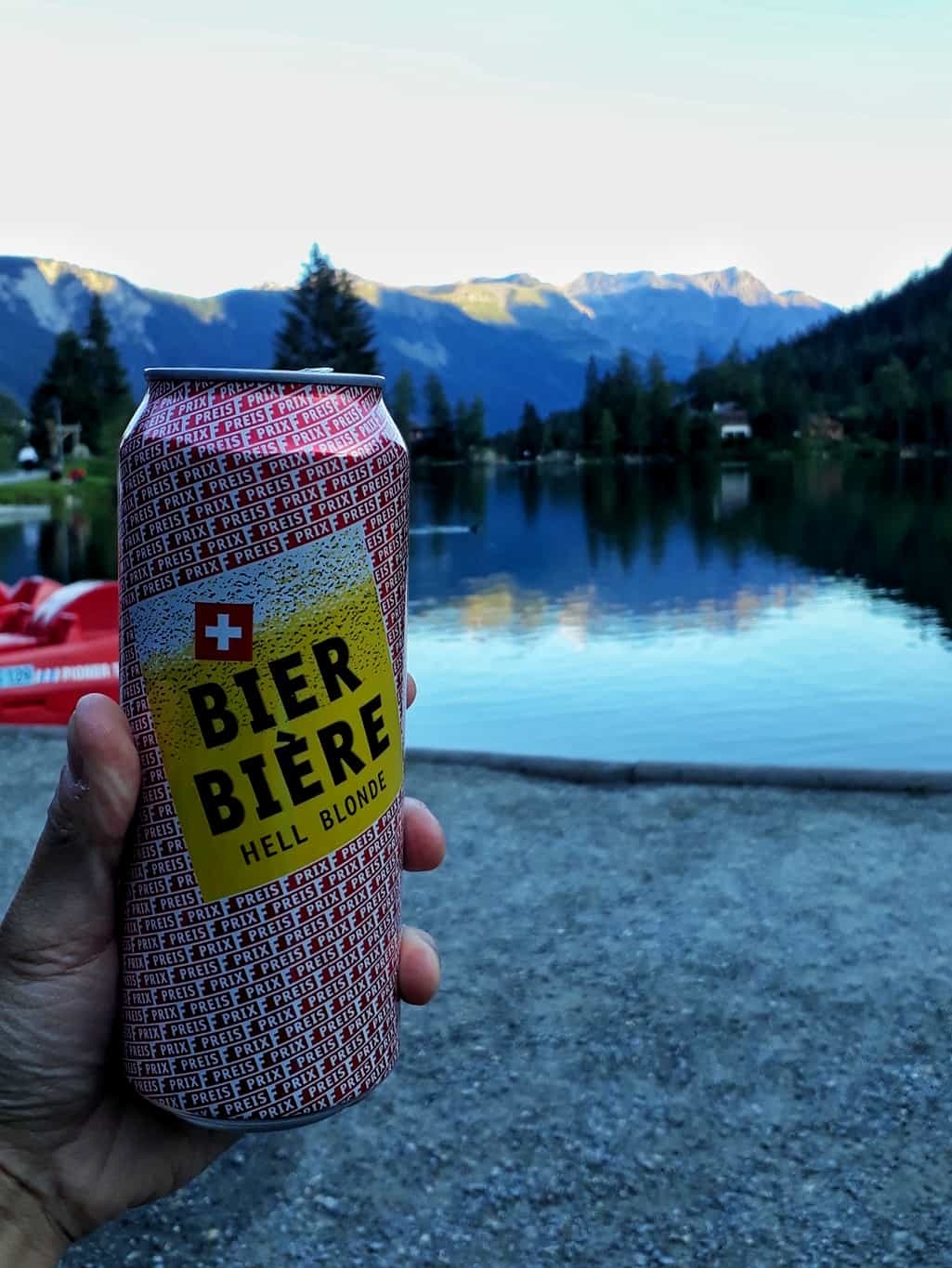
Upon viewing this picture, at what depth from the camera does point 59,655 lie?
9.31m

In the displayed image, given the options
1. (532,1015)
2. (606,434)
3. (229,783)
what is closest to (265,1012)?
(229,783)

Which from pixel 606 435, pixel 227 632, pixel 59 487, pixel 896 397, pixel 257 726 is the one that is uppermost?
pixel 896 397

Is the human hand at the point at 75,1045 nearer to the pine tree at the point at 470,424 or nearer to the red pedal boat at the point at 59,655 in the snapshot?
the red pedal boat at the point at 59,655

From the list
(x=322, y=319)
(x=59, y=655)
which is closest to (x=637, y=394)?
(x=322, y=319)

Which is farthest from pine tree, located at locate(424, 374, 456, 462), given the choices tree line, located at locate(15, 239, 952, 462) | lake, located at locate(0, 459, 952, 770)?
lake, located at locate(0, 459, 952, 770)

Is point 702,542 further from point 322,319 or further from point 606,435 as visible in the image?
point 606,435

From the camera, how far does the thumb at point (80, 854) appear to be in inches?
73.2

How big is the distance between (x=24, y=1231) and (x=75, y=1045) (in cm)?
30

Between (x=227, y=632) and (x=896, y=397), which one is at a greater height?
(x=896, y=397)

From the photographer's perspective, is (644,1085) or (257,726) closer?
(257,726)

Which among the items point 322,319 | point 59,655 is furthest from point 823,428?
point 59,655

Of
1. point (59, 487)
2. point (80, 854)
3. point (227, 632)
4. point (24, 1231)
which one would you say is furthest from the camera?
point (59, 487)

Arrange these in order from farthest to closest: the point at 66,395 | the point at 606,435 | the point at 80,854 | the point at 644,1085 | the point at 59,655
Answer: the point at 606,435 → the point at 66,395 → the point at 59,655 → the point at 644,1085 → the point at 80,854

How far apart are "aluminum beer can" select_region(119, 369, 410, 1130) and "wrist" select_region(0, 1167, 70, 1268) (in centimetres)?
36
